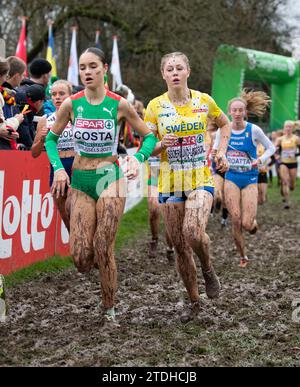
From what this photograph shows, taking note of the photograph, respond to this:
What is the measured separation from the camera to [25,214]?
8102 mm

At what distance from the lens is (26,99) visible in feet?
26.6

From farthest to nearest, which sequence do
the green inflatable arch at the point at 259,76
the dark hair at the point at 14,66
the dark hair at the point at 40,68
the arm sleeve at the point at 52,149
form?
the green inflatable arch at the point at 259,76
the dark hair at the point at 40,68
the dark hair at the point at 14,66
the arm sleeve at the point at 52,149

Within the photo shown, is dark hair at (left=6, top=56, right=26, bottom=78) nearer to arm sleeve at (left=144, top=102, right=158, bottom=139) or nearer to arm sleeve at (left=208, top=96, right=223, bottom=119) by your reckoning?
arm sleeve at (left=144, top=102, right=158, bottom=139)

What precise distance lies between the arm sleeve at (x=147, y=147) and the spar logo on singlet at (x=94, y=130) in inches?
11.2

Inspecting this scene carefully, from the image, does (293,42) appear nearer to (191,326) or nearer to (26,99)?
(26,99)

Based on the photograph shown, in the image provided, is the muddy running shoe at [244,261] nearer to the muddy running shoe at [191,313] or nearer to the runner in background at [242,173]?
the runner in background at [242,173]

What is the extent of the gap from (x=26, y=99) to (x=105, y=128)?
2.81m

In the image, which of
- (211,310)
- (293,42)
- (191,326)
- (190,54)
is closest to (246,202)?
(211,310)

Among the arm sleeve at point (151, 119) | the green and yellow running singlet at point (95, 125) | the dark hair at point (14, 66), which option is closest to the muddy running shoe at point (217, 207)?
the dark hair at point (14, 66)

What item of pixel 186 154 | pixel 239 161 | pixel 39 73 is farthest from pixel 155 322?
pixel 39 73

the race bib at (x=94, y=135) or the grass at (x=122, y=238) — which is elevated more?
the race bib at (x=94, y=135)

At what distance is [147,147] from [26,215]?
2.93 meters

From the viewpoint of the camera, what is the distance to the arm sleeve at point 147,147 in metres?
5.59

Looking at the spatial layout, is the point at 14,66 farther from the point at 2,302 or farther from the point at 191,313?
the point at 191,313
